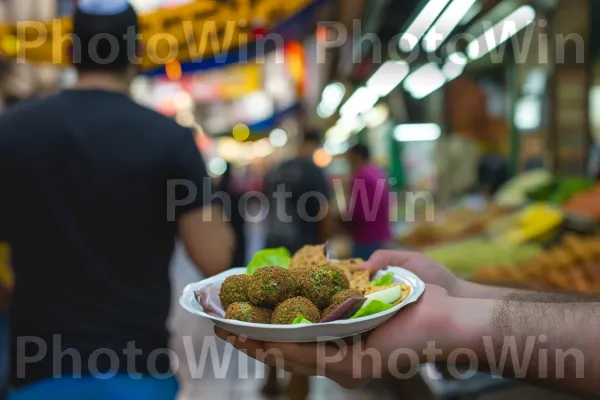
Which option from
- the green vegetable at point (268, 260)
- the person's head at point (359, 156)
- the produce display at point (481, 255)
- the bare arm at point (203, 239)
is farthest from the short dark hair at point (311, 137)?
the green vegetable at point (268, 260)

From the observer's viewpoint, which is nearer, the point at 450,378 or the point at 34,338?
the point at 34,338

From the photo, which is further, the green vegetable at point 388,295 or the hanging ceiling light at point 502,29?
the hanging ceiling light at point 502,29

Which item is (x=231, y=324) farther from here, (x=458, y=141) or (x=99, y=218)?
(x=458, y=141)

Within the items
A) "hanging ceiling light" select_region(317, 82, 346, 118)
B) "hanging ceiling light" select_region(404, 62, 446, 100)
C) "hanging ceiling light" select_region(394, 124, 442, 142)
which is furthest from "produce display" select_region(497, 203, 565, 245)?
"hanging ceiling light" select_region(394, 124, 442, 142)

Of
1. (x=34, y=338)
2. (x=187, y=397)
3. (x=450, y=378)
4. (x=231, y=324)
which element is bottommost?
(x=187, y=397)

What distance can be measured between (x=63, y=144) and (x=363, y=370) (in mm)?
1111

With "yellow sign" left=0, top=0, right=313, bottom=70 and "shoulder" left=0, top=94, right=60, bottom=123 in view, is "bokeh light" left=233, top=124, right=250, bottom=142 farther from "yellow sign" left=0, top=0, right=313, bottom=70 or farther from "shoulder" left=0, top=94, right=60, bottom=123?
"shoulder" left=0, top=94, right=60, bottom=123

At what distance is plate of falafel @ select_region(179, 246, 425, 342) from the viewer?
97cm

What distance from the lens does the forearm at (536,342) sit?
1.06 metres

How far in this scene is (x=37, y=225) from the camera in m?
1.68

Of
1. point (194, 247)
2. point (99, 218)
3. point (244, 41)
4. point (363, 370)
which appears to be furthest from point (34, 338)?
point (244, 41)

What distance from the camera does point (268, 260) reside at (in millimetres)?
1188

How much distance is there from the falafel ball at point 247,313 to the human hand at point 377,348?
1.6 inches

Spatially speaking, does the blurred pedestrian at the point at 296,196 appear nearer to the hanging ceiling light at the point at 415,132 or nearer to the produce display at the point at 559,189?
the produce display at the point at 559,189
